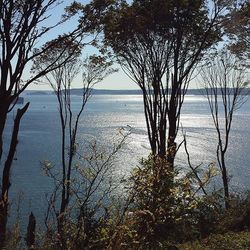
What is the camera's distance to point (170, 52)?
34.8 ft

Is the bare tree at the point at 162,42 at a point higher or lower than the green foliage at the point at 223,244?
higher

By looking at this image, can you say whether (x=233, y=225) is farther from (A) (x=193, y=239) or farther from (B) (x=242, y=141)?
(B) (x=242, y=141)

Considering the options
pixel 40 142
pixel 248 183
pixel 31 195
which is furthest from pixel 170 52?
pixel 40 142

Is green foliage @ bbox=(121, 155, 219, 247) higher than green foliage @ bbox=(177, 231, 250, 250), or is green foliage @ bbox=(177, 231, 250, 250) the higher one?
green foliage @ bbox=(121, 155, 219, 247)

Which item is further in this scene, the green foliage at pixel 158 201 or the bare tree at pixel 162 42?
the bare tree at pixel 162 42

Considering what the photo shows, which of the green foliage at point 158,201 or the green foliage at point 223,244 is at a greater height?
the green foliage at point 158,201

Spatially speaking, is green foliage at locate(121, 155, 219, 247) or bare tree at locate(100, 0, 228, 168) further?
bare tree at locate(100, 0, 228, 168)

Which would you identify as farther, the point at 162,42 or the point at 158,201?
the point at 162,42

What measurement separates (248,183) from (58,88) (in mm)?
23569

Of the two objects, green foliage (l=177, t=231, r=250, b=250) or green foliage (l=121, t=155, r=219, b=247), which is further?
green foliage (l=177, t=231, r=250, b=250)

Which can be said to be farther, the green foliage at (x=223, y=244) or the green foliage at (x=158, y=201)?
the green foliage at (x=223, y=244)

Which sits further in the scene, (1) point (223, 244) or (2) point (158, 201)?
(1) point (223, 244)

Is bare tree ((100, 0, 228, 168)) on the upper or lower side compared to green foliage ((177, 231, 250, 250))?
upper

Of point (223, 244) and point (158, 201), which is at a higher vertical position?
point (158, 201)
